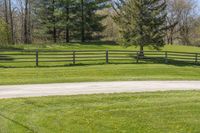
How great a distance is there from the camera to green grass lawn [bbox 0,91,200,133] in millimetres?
11352

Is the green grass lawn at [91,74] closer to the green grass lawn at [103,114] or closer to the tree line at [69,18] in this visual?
the green grass lawn at [103,114]

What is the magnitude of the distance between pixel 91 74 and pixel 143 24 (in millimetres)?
12989

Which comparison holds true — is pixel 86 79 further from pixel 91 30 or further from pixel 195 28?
pixel 195 28

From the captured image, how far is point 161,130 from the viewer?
37.7 feet

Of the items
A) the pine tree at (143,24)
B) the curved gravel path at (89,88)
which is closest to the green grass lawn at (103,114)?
the curved gravel path at (89,88)

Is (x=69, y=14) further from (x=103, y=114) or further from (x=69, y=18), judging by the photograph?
(x=103, y=114)

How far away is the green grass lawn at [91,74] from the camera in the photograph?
20511 millimetres

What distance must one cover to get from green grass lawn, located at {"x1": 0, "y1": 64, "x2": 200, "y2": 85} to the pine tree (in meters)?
7.07

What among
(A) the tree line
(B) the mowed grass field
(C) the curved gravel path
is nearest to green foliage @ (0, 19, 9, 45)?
(A) the tree line

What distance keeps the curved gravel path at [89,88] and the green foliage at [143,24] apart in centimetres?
1440

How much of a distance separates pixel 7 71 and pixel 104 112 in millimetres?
11950

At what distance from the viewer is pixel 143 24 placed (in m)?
34.9

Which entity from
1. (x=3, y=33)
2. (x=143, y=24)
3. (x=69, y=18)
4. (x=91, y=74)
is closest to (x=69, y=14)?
(x=69, y=18)

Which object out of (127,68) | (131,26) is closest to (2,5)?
(131,26)
